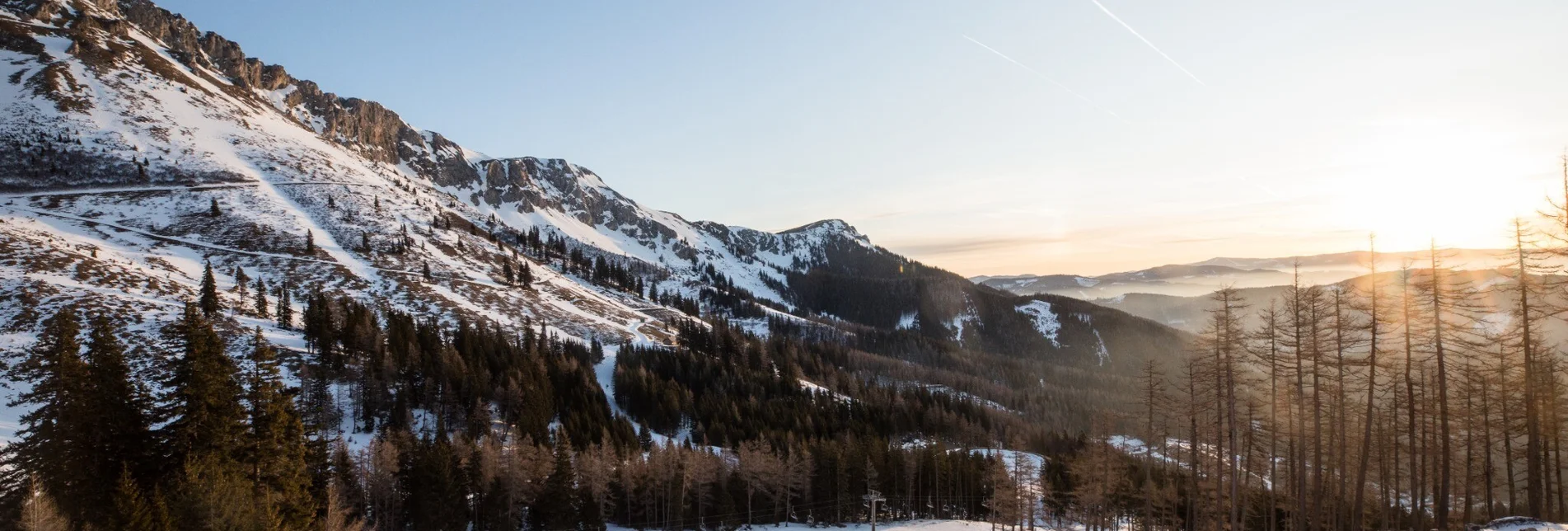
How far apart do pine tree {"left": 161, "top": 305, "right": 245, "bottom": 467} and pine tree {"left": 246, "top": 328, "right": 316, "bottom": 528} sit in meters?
0.61

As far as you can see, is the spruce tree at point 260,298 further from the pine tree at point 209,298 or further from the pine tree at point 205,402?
the pine tree at point 205,402

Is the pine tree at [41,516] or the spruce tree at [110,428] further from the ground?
the spruce tree at [110,428]

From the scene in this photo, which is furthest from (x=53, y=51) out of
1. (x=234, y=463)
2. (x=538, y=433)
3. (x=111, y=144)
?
(x=234, y=463)

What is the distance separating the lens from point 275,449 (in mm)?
27344

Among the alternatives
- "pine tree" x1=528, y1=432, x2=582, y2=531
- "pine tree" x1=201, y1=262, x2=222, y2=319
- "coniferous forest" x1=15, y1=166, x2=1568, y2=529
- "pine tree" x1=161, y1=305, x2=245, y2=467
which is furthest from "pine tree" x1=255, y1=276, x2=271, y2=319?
"pine tree" x1=161, y1=305, x2=245, y2=467

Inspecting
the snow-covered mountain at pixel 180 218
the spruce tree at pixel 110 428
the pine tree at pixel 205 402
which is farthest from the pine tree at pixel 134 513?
the snow-covered mountain at pixel 180 218

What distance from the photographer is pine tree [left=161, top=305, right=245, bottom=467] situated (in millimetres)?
26422

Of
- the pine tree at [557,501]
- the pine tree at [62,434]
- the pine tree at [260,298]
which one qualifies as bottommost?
the pine tree at [557,501]

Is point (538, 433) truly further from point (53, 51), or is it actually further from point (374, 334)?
point (53, 51)

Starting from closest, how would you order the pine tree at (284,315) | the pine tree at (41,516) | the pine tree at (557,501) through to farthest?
the pine tree at (41,516) → the pine tree at (557,501) → the pine tree at (284,315)

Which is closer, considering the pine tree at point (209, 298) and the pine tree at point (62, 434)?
the pine tree at point (62, 434)

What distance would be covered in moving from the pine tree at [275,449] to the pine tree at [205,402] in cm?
61

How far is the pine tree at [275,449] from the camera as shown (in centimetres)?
2695

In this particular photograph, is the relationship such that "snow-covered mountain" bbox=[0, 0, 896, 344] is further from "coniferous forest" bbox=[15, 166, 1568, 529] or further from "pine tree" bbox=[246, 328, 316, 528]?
"pine tree" bbox=[246, 328, 316, 528]
